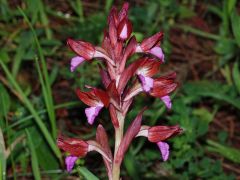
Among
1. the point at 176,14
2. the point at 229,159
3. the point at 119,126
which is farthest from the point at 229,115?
the point at 119,126

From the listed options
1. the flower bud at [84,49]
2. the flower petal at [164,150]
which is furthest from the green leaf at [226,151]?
the flower bud at [84,49]

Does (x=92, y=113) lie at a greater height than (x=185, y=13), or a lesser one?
greater

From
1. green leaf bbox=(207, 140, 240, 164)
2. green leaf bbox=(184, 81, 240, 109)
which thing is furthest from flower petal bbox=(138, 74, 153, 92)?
green leaf bbox=(184, 81, 240, 109)

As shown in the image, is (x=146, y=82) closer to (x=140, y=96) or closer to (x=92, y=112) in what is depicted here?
(x=92, y=112)

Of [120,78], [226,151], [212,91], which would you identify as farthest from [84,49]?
[212,91]

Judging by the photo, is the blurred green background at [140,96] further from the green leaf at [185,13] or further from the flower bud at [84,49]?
the flower bud at [84,49]

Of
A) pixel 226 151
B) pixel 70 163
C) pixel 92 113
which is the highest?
pixel 92 113

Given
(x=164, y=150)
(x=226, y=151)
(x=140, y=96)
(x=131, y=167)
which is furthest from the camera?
(x=140, y=96)

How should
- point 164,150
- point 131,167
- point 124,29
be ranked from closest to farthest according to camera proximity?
point 124,29, point 164,150, point 131,167
